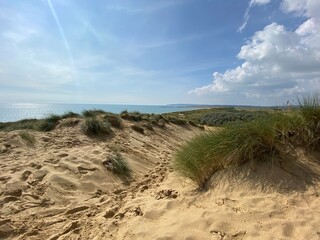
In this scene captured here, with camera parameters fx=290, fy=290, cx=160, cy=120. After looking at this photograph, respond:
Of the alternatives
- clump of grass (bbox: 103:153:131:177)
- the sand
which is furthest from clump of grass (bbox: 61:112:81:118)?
clump of grass (bbox: 103:153:131:177)

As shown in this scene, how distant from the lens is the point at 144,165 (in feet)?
26.2

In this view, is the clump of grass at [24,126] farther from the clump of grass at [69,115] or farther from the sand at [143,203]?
the sand at [143,203]

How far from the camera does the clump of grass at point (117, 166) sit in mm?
6715

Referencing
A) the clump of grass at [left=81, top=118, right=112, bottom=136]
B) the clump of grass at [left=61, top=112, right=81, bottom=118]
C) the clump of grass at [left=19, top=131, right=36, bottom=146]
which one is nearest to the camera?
the clump of grass at [left=19, top=131, right=36, bottom=146]

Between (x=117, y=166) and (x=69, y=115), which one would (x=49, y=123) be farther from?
(x=117, y=166)

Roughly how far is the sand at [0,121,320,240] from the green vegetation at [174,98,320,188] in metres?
0.19

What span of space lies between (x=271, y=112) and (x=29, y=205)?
14.2 ft

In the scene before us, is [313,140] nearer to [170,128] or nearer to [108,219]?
[108,219]

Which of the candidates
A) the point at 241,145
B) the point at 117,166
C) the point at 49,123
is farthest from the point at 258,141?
the point at 49,123

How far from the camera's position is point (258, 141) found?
4.06 metres

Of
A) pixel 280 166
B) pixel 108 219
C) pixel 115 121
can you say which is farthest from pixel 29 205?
pixel 115 121

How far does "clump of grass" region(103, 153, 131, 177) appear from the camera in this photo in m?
6.71

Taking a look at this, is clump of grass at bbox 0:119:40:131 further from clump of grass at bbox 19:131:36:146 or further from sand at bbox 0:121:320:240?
sand at bbox 0:121:320:240

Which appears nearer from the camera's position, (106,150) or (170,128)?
(106,150)
